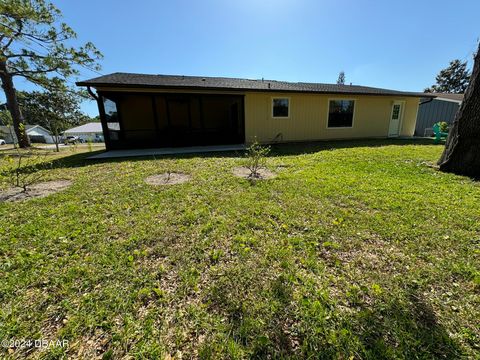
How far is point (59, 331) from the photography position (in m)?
1.58

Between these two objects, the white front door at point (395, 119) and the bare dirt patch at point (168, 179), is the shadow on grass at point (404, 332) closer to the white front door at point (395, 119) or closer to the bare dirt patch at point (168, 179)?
the bare dirt patch at point (168, 179)

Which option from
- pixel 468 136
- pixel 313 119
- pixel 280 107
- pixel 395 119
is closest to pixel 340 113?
pixel 313 119

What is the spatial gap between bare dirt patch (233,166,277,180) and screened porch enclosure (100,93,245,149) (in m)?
4.77

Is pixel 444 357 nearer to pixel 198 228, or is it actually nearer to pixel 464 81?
pixel 198 228

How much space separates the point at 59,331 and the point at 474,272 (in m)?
3.72

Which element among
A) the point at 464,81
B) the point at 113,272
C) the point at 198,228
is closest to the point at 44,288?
the point at 113,272

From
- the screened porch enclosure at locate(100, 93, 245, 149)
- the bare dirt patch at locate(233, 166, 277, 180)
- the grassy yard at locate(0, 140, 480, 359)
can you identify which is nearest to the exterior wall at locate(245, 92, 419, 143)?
the screened porch enclosure at locate(100, 93, 245, 149)

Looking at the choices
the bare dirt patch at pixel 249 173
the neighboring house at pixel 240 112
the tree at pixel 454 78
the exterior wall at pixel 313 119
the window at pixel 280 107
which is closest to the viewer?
the bare dirt patch at pixel 249 173

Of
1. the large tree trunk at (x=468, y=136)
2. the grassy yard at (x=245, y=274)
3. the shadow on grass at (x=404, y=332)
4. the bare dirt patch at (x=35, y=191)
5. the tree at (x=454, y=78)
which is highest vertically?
the tree at (x=454, y=78)

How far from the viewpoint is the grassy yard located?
152 centimetres

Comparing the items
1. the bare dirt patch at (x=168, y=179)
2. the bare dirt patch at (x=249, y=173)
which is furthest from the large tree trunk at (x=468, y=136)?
the bare dirt patch at (x=168, y=179)

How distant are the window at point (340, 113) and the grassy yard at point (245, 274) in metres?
8.25

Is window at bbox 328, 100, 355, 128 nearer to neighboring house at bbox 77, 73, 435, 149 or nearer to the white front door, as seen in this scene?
neighboring house at bbox 77, 73, 435, 149

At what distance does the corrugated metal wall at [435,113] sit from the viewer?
639 inches
